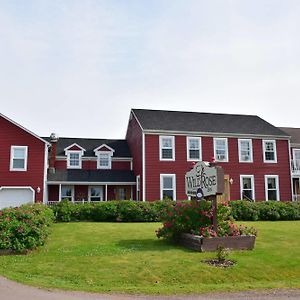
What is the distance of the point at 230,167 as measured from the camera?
32000 mm

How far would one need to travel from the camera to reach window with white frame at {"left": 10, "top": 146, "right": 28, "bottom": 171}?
29.3 metres

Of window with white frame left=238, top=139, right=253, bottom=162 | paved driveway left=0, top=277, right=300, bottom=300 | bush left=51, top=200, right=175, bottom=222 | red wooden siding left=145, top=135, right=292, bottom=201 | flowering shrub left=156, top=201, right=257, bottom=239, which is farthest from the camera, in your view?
window with white frame left=238, top=139, right=253, bottom=162

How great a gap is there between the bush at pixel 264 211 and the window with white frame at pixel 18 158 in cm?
1600

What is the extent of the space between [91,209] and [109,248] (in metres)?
9.95

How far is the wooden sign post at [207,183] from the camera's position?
13128 mm

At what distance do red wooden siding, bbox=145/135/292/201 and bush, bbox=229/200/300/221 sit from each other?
6549 mm

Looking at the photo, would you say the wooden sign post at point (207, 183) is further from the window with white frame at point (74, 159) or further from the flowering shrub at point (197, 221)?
the window with white frame at point (74, 159)

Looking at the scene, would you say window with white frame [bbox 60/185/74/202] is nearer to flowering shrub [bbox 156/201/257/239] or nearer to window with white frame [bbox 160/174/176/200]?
window with white frame [bbox 160/174/176/200]

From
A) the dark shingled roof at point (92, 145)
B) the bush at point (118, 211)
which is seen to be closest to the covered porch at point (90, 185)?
the dark shingled roof at point (92, 145)

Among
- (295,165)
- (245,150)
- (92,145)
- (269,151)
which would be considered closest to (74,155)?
(92,145)

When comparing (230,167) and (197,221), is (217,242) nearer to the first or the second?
(197,221)

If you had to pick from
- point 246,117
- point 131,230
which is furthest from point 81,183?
point 246,117

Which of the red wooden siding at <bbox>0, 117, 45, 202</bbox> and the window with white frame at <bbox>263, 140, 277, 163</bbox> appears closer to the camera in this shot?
the red wooden siding at <bbox>0, 117, 45, 202</bbox>

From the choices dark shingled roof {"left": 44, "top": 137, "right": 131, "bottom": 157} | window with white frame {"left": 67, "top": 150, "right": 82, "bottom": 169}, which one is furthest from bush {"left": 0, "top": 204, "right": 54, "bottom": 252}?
dark shingled roof {"left": 44, "top": 137, "right": 131, "bottom": 157}
